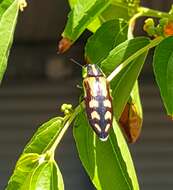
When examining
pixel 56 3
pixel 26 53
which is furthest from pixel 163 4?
pixel 26 53

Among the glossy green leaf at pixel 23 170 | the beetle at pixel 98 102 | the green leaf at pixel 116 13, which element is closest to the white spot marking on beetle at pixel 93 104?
the beetle at pixel 98 102

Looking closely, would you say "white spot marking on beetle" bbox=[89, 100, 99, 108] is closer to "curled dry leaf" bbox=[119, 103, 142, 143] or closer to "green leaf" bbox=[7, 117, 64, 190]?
"green leaf" bbox=[7, 117, 64, 190]

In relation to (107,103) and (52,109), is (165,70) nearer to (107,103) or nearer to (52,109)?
(107,103)

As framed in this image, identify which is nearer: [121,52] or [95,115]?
[95,115]

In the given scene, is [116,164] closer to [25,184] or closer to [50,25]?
[25,184]

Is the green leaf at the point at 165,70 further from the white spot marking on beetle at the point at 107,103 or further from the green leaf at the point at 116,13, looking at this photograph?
the green leaf at the point at 116,13

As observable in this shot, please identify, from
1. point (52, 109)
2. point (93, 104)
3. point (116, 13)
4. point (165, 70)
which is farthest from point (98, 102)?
point (52, 109)

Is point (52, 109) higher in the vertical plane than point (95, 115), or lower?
lower
